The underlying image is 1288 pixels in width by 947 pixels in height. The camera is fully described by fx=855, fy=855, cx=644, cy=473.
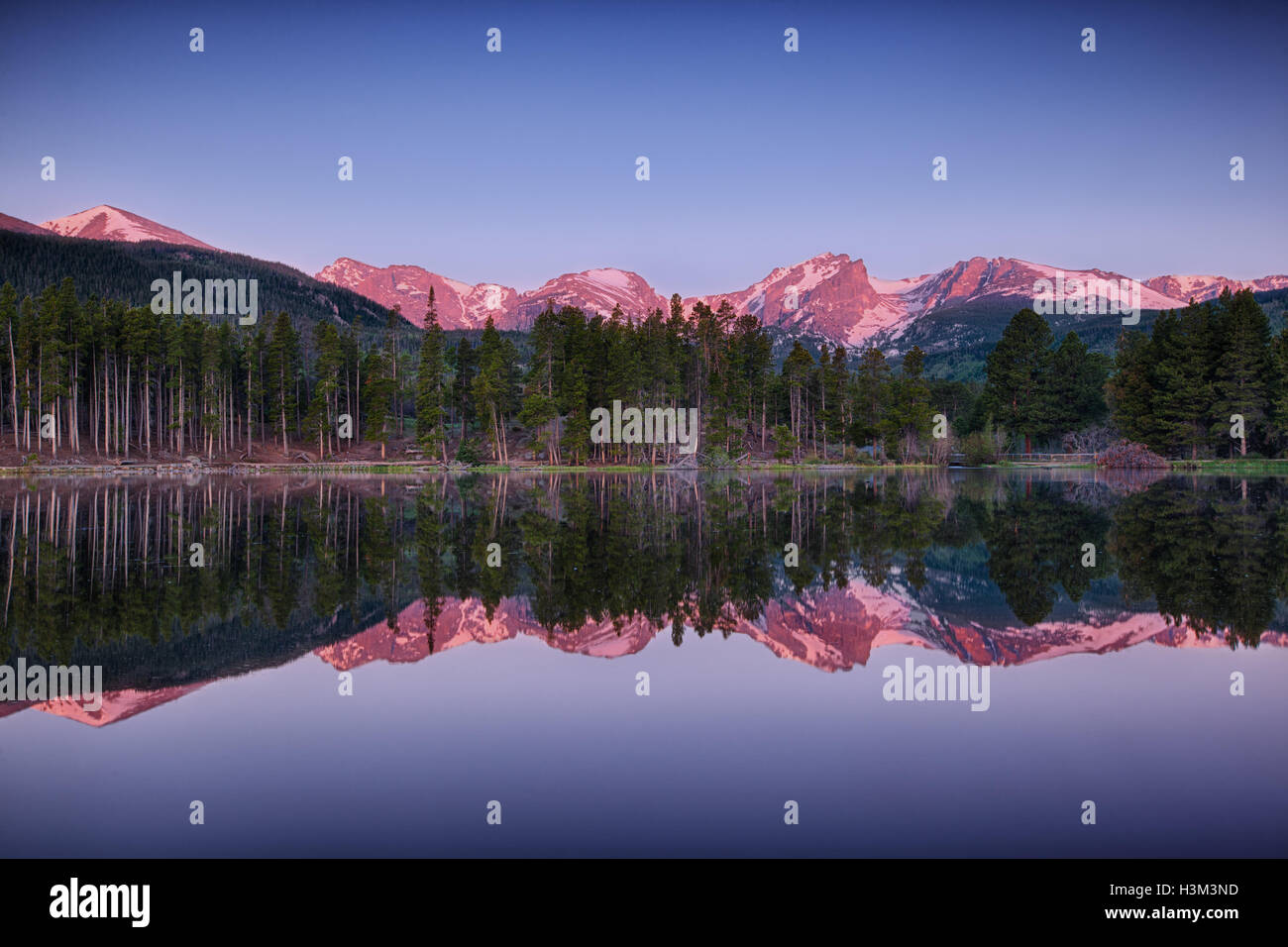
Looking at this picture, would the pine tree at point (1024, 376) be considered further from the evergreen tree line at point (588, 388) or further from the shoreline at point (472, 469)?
the shoreline at point (472, 469)

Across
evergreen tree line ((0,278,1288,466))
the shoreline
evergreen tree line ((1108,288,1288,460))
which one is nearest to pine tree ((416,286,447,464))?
evergreen tree line ((0,278,1288,466))

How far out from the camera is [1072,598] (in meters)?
13.7

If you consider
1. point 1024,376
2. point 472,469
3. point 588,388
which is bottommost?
point 472,469

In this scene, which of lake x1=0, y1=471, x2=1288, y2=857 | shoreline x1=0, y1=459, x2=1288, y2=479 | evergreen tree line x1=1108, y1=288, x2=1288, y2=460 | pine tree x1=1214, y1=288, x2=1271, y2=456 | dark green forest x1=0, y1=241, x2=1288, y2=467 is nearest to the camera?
lake x1=0, y1=471, x2=1288, y2=857

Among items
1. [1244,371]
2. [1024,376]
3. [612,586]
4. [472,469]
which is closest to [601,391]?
[472,469]

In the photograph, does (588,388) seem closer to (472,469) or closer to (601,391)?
(601,391)

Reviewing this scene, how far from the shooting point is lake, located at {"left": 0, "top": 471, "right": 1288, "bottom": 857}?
5.88 m

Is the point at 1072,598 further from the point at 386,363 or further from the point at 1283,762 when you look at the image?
the point at 386,363

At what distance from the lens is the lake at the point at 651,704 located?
5.88 meters

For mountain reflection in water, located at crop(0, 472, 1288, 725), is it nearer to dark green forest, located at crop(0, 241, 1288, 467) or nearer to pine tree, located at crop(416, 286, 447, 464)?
dark green forest, located at crop(0, 241, 1288, 467)

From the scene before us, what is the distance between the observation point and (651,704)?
8594 mm
